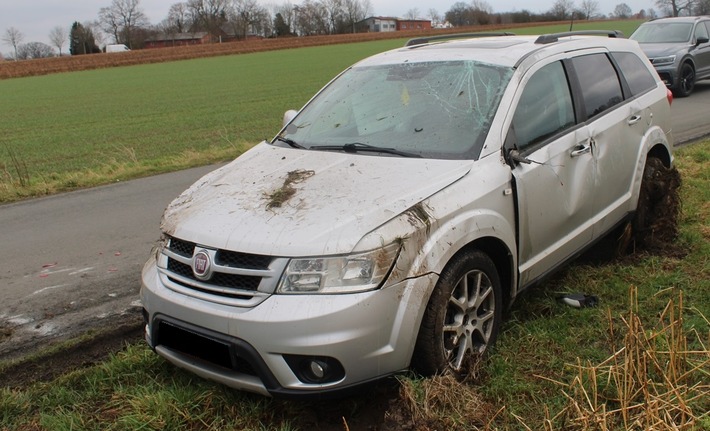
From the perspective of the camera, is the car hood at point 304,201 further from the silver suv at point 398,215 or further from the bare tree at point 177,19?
the bare tree at point 177,19

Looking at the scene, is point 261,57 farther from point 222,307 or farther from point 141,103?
point 222,307

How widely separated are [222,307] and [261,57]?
66564mm

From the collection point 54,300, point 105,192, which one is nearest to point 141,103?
point 105,192

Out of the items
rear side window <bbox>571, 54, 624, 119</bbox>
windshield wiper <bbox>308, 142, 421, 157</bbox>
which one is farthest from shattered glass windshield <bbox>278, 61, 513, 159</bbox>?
rear side window <bbox>571, 54, 624, 119</bbox>

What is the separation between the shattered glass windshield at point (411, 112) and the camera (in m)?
3.82

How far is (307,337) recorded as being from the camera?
282cm

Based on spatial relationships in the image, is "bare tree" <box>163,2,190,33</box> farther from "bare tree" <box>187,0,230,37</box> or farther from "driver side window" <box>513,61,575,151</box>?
"driver side window" <box>513,61,575,151</box>

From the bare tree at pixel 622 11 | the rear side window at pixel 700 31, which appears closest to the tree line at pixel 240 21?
the bare tree at pixel 622 11

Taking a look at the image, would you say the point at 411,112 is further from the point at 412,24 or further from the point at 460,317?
the point at 412,24

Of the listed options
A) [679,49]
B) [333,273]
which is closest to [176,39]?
[679,49]

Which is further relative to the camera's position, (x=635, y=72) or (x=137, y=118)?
(x=137, y=118)

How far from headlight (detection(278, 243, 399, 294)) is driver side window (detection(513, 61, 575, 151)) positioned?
4.67 feet

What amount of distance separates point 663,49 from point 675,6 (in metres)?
92.1

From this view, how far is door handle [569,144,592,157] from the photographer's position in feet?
13.7
